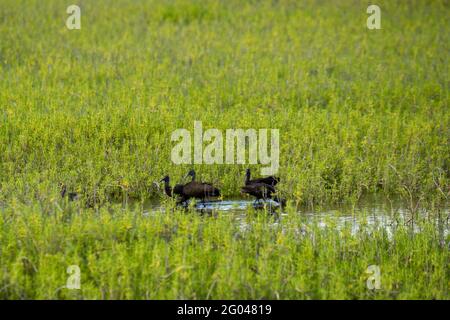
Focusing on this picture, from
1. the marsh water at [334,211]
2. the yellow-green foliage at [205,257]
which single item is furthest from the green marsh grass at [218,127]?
the marsh water at [334,211]

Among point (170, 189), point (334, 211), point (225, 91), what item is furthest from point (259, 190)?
point (225, 91)

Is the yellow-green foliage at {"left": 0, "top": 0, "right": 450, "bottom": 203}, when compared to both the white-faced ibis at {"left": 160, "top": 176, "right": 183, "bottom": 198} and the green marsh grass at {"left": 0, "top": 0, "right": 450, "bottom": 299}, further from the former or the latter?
the white-faced ibis at {"left": 160, "top": 176, "right": 183, "bottom": 198}

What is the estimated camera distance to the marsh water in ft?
28.0

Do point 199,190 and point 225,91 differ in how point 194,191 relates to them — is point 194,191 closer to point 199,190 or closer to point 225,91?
point 199,190

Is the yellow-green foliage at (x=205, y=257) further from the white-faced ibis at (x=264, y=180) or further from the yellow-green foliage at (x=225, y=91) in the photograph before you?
the white-faced ibis at (x=264, y=180)

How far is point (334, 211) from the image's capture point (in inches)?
368

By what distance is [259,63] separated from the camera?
1560 cm

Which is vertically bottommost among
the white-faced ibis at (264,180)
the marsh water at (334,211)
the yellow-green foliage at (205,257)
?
the marsh water at (334,211)

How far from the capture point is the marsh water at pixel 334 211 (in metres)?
8.55

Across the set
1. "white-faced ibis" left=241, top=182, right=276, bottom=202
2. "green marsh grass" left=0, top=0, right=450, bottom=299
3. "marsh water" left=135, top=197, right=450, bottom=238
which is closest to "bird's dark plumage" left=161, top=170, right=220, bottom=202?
"marsh water" left=135, top=197, right=450, bottom=238

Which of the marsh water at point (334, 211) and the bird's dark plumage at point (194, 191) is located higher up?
the bird's dark plumage at point (194, 191)
